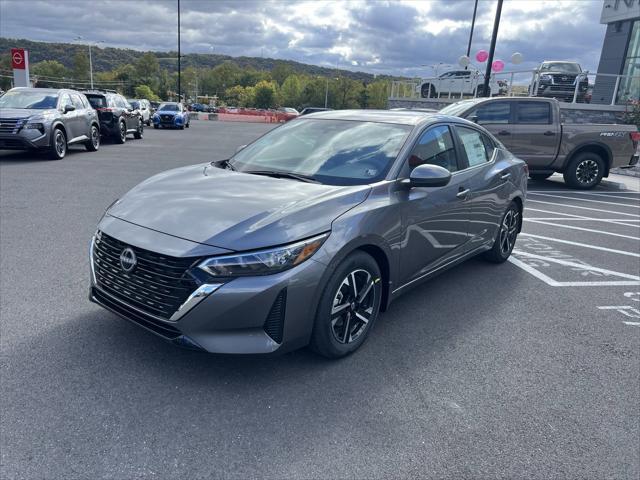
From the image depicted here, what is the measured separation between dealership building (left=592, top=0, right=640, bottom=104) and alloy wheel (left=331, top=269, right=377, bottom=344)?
26.9m

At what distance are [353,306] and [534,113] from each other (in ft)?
32.3

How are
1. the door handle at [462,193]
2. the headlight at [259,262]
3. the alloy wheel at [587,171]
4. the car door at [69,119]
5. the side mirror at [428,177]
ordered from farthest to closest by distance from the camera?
the car door at [69,119], the alloy wheel at [587,171], the door handle at [462,193], the side mirror at [428,177], the headlight at [259,262]

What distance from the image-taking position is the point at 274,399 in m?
2.92

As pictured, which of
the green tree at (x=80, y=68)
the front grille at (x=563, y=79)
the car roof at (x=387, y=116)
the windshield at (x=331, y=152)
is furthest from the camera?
the green tree at (x=80, y=68)

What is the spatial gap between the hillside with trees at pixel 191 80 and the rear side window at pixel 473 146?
8077 cm

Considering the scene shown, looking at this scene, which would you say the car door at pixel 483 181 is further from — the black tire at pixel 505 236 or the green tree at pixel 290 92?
the green tree at pixel 290 92

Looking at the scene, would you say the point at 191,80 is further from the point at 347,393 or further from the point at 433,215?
the point at 347,393

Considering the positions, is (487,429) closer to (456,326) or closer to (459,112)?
(456,326)

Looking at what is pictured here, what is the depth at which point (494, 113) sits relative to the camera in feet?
36.3

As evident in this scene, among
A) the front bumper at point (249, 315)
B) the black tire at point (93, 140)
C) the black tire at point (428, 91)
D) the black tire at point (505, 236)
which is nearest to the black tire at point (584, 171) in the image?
the black tire at point (505, 236)

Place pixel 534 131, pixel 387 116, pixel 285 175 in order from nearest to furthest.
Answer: pixel 285 175 → pixel 387 116 → pixel 534 131

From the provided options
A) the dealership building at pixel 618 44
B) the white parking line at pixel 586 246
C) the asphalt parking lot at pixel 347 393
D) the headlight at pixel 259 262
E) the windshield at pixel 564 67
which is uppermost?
the dealership building at pixel 618 44

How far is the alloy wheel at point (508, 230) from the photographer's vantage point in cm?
569

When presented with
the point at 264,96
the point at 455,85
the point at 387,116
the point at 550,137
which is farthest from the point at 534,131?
the point at 264,96
